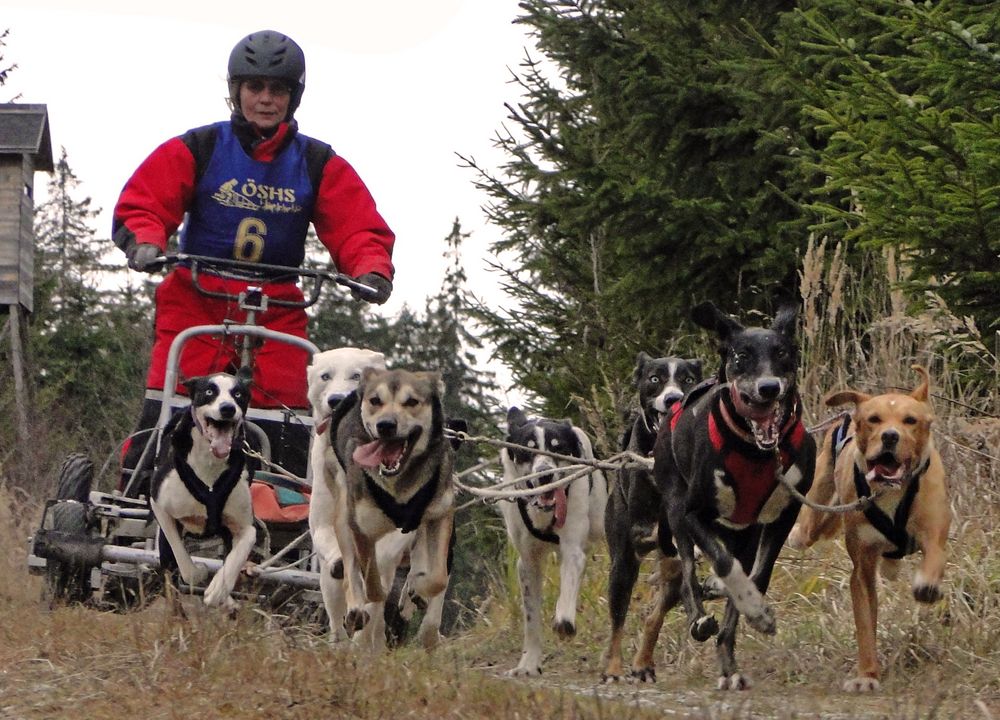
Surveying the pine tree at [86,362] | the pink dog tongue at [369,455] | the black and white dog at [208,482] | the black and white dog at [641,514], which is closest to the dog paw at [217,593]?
the black and white dog at [208,482]

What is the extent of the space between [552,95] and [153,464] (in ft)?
24.1

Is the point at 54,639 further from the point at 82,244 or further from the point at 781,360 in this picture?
the point at 82,244

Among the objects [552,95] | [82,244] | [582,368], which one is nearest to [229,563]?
[582,368]

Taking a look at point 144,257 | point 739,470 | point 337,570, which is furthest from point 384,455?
point 144,257

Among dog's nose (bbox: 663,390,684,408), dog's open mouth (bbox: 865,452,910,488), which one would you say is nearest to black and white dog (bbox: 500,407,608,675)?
dog's nose (bbox: 663,390,684,408)

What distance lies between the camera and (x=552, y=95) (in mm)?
14438

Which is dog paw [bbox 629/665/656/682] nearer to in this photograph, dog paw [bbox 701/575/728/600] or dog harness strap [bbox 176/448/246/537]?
dog paw [bbox 701/575/728/600]

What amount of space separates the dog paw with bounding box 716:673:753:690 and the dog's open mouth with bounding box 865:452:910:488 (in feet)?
2.98

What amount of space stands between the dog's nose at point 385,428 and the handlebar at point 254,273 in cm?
157

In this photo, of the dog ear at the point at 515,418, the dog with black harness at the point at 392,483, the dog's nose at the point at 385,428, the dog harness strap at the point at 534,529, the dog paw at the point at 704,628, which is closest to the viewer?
the dog paw at the point at 704,628

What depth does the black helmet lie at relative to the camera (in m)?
8.20

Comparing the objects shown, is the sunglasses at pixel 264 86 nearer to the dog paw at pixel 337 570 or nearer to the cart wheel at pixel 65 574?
the cart wheel at pixel 65 574

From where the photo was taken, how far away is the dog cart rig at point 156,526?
24.9 feet

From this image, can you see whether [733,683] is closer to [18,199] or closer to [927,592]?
[927,592]
